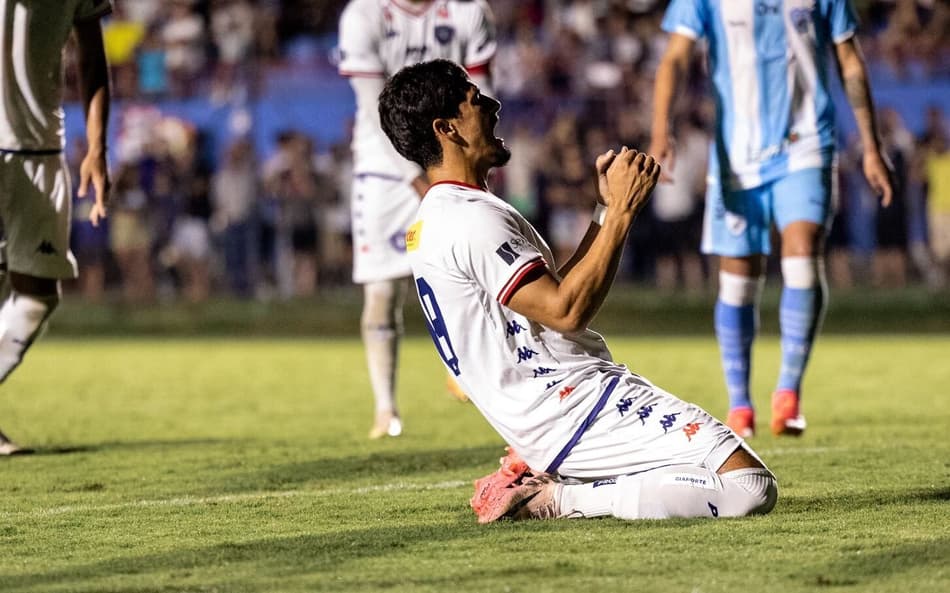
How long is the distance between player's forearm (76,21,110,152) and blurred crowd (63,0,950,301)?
847cm

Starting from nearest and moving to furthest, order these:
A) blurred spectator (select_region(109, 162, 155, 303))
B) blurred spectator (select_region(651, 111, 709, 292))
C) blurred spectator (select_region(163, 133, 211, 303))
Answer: blurred spectator (select_region(651, 111, 709, 292))
blurred spectator (select_region(163, 133, 211, 303))
blurred spectator (select_region(109, 162, 155, 303))

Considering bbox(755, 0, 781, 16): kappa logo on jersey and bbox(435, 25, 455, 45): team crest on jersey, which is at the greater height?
bbox(755, 0, 781, 16): kappa logo on jersey

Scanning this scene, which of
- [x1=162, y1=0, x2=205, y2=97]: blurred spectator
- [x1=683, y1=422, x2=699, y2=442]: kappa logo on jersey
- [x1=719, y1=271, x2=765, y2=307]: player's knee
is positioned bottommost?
[x1=162, y1=0, x2=205, y2=97]: blurred spectator

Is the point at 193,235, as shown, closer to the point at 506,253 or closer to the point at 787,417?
the point at 787,417

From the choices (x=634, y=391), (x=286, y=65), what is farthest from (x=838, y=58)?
(x=286, y=65)

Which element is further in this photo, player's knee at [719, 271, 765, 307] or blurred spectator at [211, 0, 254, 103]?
blurred spectator at [211, 0, 254, 103]

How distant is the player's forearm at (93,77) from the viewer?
7164mm

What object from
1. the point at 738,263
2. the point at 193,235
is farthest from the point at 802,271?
the point at 193,235

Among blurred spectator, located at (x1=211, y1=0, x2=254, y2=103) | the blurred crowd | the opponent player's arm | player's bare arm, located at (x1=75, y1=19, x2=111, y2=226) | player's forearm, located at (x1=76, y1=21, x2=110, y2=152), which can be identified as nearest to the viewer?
player's bare arm, located at (x1=75, y1=19, x2=111, y2=226)

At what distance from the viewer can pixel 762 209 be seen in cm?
771

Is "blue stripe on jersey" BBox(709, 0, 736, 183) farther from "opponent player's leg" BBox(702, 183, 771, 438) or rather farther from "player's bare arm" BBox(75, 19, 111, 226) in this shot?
"player's bare arm" BBox(75, 19, 111, 226)

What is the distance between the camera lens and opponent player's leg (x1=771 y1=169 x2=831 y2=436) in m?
7.47

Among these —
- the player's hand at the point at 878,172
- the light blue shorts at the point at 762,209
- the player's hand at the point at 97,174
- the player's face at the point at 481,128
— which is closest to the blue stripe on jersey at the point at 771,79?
the light blue shorts at the point at 762,209

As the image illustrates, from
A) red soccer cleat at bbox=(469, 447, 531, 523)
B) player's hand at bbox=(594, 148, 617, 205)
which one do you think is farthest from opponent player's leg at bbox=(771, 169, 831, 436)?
player's hand at bbox=(594, 148, 617, 205)
